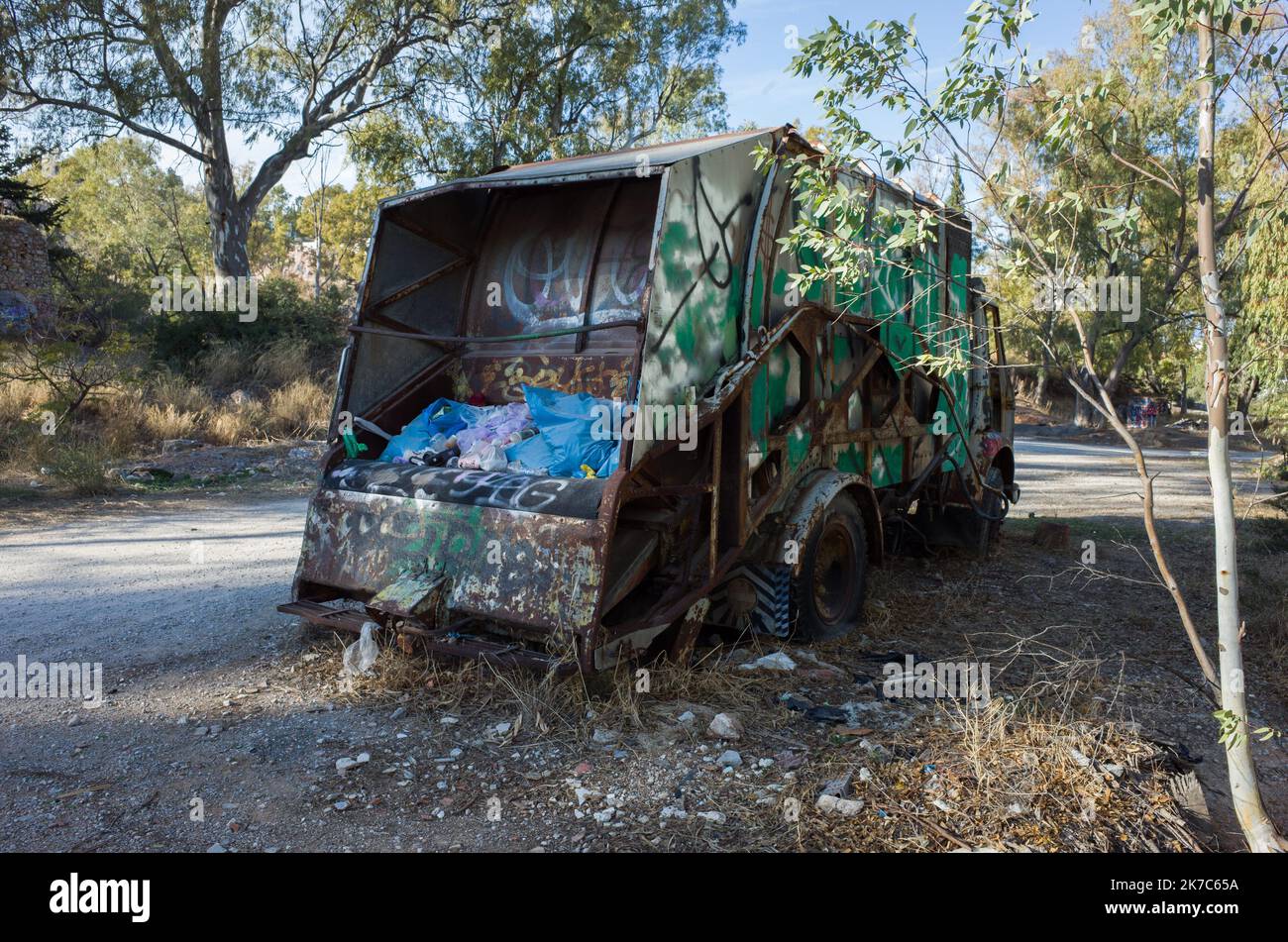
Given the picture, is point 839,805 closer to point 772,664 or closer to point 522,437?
point 772,664

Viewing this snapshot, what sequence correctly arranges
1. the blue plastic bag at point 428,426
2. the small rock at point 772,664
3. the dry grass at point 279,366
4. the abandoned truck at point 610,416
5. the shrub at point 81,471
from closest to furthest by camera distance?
the abandoned truck at point 610,416, the small rock at point 772,664, the blue plastic bag at point 428,426, the shrub at point 81,471, the dry grass at point 279,366

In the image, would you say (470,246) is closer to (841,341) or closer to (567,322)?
(567,322)

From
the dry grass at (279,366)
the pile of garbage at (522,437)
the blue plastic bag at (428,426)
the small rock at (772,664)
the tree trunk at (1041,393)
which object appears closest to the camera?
the small rock at (772,664)

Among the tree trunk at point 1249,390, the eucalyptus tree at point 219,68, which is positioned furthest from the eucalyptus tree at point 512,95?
the tree trunk at point 1249,390

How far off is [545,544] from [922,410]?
3.92 metres

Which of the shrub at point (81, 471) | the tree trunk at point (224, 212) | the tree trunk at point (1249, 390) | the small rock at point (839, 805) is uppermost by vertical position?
the tree trunk at point (224, 212)

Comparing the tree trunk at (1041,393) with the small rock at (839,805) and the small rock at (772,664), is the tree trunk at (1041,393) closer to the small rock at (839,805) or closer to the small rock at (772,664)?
the small rock at (772,664)

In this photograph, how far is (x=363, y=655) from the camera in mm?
4324

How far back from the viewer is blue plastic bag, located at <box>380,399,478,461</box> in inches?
205

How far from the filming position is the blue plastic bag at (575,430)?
4.69 m

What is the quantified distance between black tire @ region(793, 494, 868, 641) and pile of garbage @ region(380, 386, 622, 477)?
4.24 feet

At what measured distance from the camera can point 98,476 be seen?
31.4 feet

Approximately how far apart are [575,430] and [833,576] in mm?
1873
